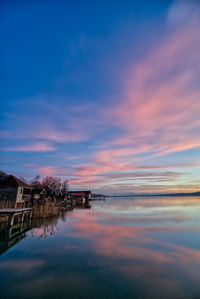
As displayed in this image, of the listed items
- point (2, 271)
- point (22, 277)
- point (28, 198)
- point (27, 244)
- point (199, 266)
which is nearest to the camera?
point (22, 277)

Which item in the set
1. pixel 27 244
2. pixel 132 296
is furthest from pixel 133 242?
pixel 27 244

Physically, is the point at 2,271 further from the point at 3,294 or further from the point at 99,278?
the point at 99,278

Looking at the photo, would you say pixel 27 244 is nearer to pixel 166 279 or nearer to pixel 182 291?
pixel 166 279

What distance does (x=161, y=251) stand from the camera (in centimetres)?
1238

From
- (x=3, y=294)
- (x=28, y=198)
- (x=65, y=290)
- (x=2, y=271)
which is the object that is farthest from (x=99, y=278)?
(x=28, y=198)

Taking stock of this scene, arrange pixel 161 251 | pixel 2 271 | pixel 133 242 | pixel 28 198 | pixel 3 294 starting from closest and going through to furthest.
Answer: pixel 3 294
pixel 2 271
pixel 161 251
pixel 133 242
pixel 28 198

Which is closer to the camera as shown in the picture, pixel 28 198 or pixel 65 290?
pixel 65 290

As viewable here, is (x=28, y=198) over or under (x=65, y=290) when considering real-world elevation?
over

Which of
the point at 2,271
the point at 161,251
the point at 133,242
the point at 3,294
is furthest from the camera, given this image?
the point at 133,242

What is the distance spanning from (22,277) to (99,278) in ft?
13.0

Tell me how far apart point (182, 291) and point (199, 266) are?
3.74 m

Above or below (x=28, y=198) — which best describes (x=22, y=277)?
below

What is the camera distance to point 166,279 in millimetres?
8148

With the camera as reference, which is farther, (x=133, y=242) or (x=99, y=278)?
(x=133, y=242)
